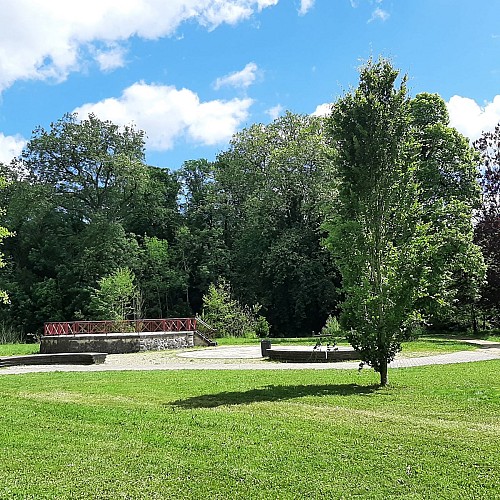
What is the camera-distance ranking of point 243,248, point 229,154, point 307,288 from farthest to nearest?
point 229,154, point 243,248, point 307,288

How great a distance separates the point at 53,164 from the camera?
36969 millimetres

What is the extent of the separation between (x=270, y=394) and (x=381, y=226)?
12.7 ft

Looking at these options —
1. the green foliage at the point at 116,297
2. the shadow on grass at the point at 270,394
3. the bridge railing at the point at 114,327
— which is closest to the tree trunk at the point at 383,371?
the shadow on grass at the point at 270,394

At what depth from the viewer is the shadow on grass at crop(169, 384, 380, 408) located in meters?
8.77

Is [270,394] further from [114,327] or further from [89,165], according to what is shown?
[89,165]

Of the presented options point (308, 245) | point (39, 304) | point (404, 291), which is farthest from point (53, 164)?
point (404, 291)

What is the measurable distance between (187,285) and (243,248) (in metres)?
4.93

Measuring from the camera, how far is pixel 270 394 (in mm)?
9555

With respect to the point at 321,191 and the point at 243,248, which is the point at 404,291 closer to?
the point at 321,191

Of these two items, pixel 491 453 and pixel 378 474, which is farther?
pixel 491 453

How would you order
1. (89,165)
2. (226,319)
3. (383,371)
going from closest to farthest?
(383,371), (226,319), (89,165)

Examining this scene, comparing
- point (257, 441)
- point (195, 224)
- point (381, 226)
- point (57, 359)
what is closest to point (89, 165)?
point (195, 224)

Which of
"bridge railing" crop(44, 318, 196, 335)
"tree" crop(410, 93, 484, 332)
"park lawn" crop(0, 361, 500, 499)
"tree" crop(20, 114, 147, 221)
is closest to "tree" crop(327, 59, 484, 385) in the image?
"park lawn" crop(0, 361, 500, 499)

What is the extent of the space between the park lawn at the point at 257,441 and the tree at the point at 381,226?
1.30m
